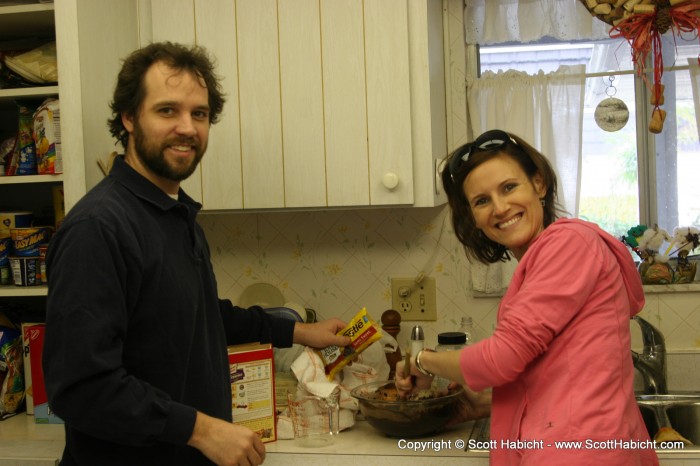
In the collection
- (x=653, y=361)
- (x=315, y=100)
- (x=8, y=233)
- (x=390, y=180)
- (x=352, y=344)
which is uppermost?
(x=315, y=100)

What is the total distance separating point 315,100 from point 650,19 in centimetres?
85

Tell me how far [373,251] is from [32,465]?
1140mm

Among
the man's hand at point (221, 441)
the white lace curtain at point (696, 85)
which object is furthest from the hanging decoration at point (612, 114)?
the man's hand at point (221, 441)

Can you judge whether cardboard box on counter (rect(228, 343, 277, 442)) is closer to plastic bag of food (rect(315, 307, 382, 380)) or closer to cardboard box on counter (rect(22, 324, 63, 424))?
plastic bag of food (rect(315, 307, 382, 380))

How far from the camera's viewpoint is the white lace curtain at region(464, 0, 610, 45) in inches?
90.8

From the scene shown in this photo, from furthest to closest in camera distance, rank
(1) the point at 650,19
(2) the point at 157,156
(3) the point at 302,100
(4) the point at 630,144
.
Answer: (4) the point at 630,144 → (3) the point at 302,100 → (1) the point at 650,19 → (2) the point at 157,156

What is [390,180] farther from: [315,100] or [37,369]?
[37,369]

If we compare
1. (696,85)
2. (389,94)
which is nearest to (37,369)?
(389,94)

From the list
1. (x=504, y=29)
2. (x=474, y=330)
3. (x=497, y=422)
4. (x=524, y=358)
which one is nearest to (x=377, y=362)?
(x=474, y=330)

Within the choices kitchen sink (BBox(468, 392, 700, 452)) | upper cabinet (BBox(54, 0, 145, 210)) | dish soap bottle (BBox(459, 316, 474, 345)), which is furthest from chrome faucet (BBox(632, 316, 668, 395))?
upper cabinet (BBox(54, 0, 145, 210))

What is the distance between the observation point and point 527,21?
2.34 metres

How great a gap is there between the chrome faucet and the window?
36 centimetres

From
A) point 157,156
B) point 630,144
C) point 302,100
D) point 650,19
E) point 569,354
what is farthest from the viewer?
point 630,144

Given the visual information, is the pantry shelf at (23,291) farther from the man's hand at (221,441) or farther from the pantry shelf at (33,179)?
the man's hand at (221,441)
